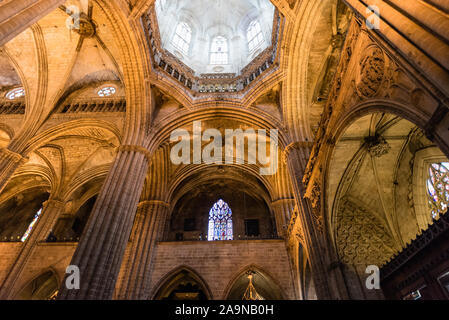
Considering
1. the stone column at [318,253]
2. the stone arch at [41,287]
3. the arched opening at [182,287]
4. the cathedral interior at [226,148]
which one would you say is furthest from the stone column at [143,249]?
the stone column at [318,253]

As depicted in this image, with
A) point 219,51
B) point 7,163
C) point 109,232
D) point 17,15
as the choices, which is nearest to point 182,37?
point 219,51

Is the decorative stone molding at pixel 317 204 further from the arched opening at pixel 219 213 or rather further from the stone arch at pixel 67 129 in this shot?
the stone arch at pixel 67 129

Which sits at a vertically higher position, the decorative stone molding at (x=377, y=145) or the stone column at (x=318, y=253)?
the decorative stone molding at (x=377, y=145)

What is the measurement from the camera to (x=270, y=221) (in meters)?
16.1

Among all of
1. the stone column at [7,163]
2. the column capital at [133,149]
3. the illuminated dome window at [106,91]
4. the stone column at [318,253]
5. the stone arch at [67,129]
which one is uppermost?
the illuminated dome window at [106,91]

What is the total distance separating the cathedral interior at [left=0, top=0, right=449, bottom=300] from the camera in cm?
413

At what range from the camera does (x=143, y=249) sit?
11617mm

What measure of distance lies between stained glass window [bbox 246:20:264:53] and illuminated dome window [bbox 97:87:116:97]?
9.25 metres

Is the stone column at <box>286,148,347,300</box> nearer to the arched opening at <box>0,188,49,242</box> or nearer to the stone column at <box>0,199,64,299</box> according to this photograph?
the stone column at <box>0,199,64,299</box>

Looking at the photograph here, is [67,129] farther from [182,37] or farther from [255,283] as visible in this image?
[255,283]

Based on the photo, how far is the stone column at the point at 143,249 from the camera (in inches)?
408

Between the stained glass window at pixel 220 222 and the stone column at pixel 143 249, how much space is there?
3453mm

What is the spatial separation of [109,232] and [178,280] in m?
6.92
